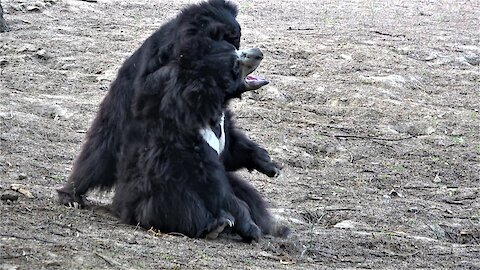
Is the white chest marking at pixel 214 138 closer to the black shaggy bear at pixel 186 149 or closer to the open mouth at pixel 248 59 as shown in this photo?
the black shaggy bear at pixel 186 149

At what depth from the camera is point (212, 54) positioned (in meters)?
5.53

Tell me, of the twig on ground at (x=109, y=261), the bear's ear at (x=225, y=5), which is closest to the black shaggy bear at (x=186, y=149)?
the bear's ear at (x=225, y=5)

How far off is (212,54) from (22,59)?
5.83 meters

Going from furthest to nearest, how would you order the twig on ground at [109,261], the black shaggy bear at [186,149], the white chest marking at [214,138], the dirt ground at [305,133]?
1. the white chest marking at [214,138]
2. the black shaggy bear at [186,149]
3. the dirt ground at [305,133]
4. the twig on ground at [109,261]

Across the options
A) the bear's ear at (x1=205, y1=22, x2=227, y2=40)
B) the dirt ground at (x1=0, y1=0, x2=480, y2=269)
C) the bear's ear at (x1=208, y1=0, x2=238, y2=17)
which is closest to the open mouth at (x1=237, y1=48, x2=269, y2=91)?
the bear's ear at (x1=205, y1=22, x2=227, y2=40)

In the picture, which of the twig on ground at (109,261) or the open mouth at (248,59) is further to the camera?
the open mouth at (248,59)

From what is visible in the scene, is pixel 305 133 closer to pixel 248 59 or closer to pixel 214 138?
pixel 214 138

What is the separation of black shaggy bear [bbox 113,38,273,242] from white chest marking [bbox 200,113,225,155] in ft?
0.09

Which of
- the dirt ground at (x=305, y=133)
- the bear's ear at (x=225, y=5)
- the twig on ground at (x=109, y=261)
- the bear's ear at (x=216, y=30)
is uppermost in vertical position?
the bear's ear at (x=225, y=5)

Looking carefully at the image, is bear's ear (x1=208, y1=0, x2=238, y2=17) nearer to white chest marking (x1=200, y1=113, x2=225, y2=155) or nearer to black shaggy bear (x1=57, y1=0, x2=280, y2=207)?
black shaggy bear (x1=57, y1=0, x2=280, y2=207)

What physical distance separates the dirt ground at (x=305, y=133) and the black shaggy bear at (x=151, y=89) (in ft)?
0.82

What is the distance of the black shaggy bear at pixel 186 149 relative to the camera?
5.47 meters

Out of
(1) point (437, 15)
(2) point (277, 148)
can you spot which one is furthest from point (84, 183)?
(1) point (437, 15)

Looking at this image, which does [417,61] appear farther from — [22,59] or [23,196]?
[23,196]
